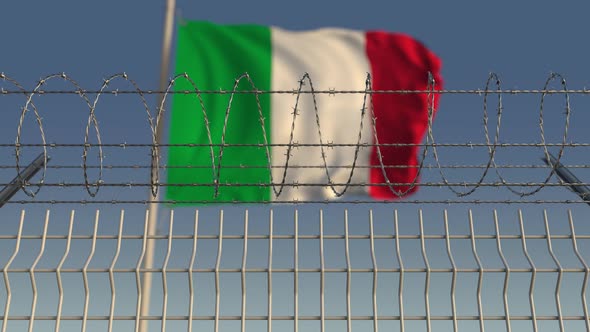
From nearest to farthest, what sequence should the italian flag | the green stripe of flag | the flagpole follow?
1. the flagpole
2. the green stripe of flag
3. the italian flag

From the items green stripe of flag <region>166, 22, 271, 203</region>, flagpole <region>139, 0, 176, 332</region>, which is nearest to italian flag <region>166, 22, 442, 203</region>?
green stripe of flag <region>166, 22, 271, 203</region>

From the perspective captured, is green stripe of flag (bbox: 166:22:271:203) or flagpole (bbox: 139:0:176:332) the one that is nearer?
flagpole (bbox: 139:0:176:332)

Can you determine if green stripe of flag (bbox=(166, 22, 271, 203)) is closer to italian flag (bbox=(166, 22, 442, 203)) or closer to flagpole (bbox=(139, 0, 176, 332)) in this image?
italian flag (bbox=(166, 22, 442, 203))

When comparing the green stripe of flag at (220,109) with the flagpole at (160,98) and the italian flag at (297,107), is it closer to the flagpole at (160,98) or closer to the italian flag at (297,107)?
the italian flag at (297,107)

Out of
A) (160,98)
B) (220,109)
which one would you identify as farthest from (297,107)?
(160,98)

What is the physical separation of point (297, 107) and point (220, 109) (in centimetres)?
A: 134

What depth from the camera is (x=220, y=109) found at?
12.0 meters

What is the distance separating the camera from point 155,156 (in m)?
6.62

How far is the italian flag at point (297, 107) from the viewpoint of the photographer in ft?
37.4

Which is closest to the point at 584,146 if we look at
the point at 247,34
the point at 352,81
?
the point at 352,81

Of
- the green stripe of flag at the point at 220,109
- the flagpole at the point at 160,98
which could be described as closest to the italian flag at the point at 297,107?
the green stripe of flag at the point at 220,109

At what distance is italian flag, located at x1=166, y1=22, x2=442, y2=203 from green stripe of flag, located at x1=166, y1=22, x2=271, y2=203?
0.7 inches

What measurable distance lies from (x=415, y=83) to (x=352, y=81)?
1212mm

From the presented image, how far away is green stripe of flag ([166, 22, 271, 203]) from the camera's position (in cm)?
1117
